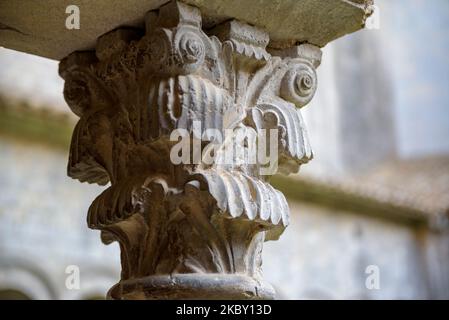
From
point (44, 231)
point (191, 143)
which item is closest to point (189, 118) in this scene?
point (191, 143)

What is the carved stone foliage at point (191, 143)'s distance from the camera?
209cm

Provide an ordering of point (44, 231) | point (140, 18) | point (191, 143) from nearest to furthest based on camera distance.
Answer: point (191, 143)
point (140, 18)
point (44, 231)

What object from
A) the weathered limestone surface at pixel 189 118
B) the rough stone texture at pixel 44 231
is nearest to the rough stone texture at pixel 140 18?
the weathered limestone surface at pixel 189 118

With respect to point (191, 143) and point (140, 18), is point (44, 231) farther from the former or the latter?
point (191, 143)

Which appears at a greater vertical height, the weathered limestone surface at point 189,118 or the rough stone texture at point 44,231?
the rough stone texture at point 44,231

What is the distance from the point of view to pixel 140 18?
92.5 inches

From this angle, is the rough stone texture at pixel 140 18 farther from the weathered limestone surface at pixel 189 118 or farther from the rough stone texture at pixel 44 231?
the rough stone texture at pixel 44 231

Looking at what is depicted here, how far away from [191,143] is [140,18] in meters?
0.48

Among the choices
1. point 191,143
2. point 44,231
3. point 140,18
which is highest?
point 44,231

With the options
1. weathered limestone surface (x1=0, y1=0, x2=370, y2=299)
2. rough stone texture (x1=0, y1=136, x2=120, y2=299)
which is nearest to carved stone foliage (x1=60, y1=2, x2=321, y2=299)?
weathered limestone surface (x1=0, y1=0, x2=370, y2=299)

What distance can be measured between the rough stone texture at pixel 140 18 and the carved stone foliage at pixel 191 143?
4 centimetres

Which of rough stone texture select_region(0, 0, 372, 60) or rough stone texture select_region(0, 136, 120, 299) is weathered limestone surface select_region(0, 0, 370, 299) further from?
rough stone texture select_region(0, 136, 120, 299)

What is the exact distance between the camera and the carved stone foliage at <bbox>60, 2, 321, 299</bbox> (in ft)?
6.87
